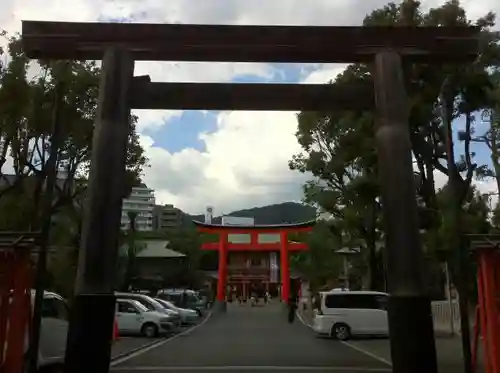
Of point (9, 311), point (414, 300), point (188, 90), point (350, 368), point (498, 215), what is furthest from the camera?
point (498, 215)

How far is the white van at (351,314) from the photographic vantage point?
23.2 metres

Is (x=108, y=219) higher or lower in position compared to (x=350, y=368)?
higher

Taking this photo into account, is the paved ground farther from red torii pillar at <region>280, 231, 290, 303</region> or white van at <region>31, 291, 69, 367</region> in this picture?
red torii pillar at <region>280, 231, 290, 303</region>

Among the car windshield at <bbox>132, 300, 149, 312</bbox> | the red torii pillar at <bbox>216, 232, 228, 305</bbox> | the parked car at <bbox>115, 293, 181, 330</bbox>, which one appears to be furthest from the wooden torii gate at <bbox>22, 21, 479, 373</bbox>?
the red torii pillar at <bbox>216, 232, 228, 305</bbox>

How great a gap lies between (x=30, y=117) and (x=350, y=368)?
1102cm

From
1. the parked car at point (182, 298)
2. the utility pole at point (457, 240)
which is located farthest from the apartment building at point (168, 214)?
the utility pole at point (457, 240)

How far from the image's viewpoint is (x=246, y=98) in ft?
33.4

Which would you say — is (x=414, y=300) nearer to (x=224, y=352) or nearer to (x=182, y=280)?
(x=224, y=352)

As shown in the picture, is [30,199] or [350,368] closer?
[350,368]

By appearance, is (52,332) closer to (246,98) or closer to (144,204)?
(246,98)

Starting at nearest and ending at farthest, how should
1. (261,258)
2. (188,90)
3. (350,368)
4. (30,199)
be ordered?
1. (188,90)
2. (350,368)
3. (30,199)
4. (261,258)

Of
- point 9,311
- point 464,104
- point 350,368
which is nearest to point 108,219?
point 9,311

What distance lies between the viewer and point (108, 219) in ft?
29.0

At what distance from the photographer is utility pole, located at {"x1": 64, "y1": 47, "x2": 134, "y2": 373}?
27.0ft
